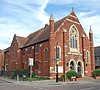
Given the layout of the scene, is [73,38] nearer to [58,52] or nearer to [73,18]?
[73,18]

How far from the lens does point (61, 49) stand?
4266cm

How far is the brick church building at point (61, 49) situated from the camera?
41.0 m

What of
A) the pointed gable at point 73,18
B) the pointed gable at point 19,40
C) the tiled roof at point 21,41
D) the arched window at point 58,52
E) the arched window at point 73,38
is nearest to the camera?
the arched window at point 58,52

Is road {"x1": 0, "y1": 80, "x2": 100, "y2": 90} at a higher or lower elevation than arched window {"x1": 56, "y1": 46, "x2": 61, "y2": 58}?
lower

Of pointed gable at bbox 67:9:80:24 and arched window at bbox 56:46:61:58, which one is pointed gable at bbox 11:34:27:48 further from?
pointed gable at bbox 67:9:80:24

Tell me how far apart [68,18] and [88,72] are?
13.2 meters

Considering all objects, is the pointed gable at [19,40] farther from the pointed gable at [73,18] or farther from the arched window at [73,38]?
the pointed gable at [73,18]

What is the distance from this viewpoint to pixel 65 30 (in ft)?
143

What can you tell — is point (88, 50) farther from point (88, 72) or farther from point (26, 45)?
point (26, 45)

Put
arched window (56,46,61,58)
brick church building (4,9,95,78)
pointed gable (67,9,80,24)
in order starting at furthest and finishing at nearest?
pointed gable (67,9,80,24)
arched window (56,46,61,58)
brick church building (4,9,95,78)

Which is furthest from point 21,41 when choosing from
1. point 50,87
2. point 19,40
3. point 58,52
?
point 50,87

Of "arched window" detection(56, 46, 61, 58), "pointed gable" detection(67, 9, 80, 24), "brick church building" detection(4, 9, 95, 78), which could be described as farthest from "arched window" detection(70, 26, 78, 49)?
"arched window" detection(56, 46, 61, 58)

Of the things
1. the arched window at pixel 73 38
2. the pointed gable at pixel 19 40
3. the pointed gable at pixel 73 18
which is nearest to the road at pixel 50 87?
the arched window at pixel 73 38

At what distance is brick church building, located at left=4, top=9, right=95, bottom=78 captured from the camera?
135 feet
